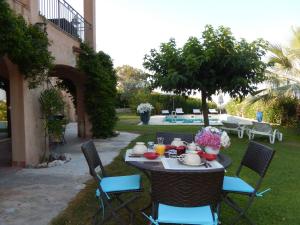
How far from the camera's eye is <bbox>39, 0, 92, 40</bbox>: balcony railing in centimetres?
951

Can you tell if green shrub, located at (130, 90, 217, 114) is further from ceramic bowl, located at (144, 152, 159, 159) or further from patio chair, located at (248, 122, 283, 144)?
ceramic bowl, located at (144, 152, 159, 159)

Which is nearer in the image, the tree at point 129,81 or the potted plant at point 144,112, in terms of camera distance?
the potted plant at point 144,112

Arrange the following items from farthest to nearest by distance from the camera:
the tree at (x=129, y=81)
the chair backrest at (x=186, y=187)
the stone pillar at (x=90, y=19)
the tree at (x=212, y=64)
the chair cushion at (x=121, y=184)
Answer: the tree at (x=129, y=81)
the stone pillar at (x=90, y=19)
the tree at (x=212, y=64)
the chair cushion at (x=121, y=184)
the chair backrest at (x=186, y=187)

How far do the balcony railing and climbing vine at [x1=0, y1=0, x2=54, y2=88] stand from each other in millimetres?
1733

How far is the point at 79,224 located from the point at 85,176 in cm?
262

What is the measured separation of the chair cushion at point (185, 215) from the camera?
120 inches

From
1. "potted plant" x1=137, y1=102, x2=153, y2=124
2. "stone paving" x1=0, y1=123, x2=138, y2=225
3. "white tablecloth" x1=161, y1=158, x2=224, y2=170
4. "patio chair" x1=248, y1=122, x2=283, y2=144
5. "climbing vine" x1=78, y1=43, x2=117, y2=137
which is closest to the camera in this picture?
"white tablecloth" x1=161, y1=158, x2=224, y2=170

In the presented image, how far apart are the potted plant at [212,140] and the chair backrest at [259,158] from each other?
1.20 feet

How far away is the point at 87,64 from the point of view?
11.8 m

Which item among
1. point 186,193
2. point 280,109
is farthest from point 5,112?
point 280,109

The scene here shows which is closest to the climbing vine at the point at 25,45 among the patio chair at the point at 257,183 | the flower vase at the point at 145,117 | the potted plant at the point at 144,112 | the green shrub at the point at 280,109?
the patio chair at the point at 257,183

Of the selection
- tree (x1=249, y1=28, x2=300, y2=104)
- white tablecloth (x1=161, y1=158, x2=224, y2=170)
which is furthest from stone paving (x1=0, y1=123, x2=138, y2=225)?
tree (x1=249, y1=28, x2=300, y2=104)

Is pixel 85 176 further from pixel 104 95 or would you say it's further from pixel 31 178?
pixel 104 95

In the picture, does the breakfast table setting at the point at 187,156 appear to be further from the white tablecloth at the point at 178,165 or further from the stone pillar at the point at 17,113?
the stone pillar at the point at 17,113
